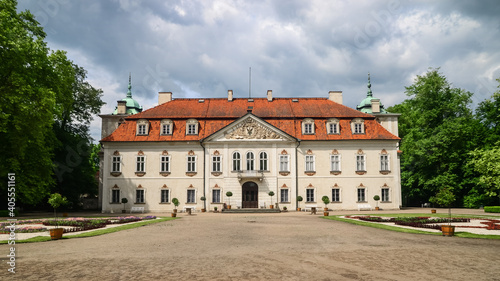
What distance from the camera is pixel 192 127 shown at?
3856 cm

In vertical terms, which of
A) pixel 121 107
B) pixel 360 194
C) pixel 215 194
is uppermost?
pixel 121 107

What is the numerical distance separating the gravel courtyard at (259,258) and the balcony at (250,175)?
71.1 feet

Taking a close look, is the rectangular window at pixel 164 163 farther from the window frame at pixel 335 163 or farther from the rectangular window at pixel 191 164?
the window frame at pixel 335 163

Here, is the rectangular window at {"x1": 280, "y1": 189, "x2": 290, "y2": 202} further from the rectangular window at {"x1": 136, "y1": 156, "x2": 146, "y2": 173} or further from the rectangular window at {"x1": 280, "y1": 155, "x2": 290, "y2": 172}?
the rectangular window at {"x1": 136, "y1": 156, "x2": 146, "y2": 173}

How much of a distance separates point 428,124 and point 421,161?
4622 millimetres

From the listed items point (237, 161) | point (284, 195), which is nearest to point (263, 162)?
point (237, 161)

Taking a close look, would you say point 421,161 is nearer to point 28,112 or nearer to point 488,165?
point 488,165

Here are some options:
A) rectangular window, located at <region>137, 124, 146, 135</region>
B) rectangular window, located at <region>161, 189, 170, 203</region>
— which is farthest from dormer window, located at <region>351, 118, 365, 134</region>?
rectangular window, located at <region>137, 124, 146, 135</region>

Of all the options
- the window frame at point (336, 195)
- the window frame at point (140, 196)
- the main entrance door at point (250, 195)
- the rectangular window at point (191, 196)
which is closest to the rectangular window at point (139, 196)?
the window frame at point (140, 196)

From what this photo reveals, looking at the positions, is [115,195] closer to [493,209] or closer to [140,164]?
[140,164]

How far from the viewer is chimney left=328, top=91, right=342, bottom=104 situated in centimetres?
4409

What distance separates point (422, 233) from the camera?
1616 cm

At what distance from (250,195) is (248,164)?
3172mm

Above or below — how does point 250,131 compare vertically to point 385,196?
above
